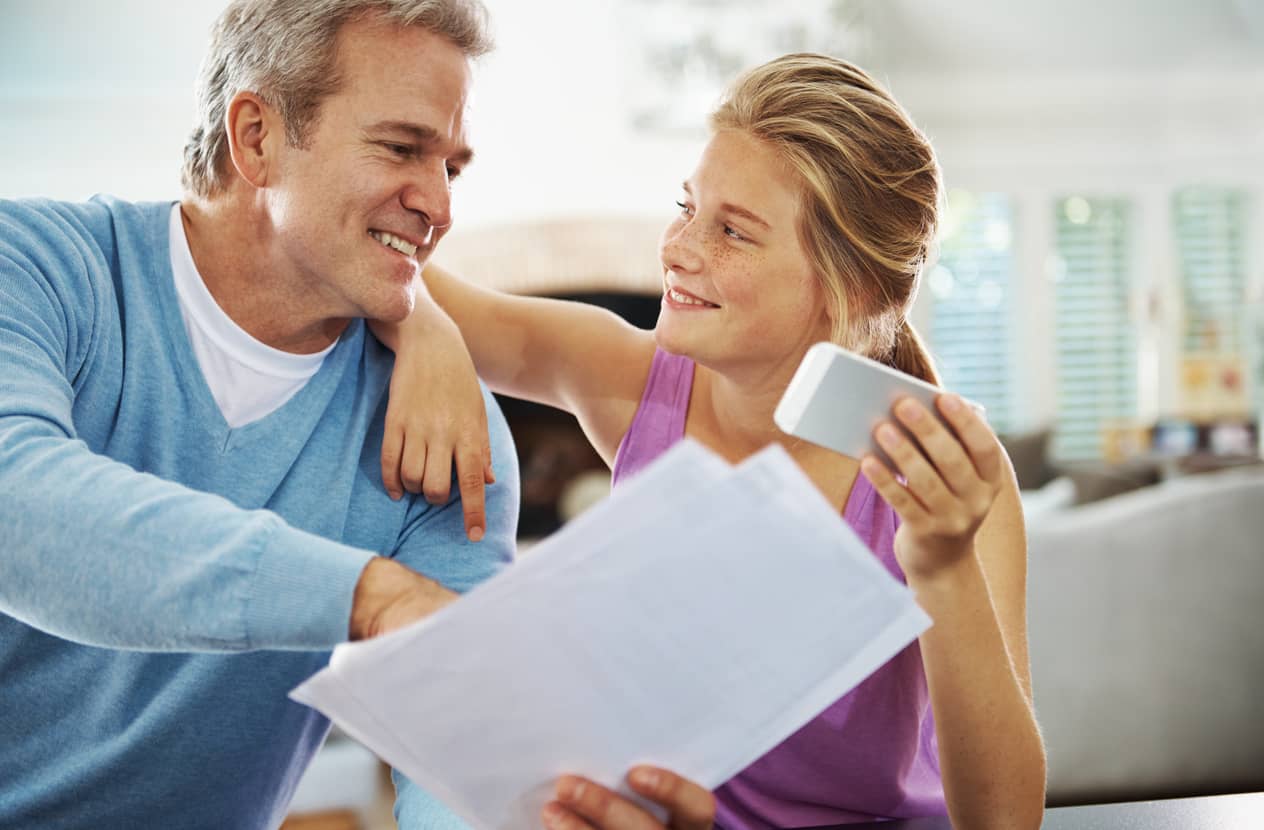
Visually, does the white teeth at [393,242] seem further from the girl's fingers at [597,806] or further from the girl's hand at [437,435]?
the girl's fingers at [597,806]

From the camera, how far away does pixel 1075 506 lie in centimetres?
371

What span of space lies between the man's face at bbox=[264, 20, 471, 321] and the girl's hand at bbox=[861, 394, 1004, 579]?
0.51 metres

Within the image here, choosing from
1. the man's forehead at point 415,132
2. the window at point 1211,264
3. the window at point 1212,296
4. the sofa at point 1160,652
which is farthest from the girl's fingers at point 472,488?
the window at point 1211,264

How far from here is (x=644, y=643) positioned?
1.79 ft

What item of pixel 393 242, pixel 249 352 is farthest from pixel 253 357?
pixel 393 242

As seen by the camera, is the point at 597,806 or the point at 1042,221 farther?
the point at 1042,221

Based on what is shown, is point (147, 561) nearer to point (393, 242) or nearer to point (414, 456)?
point (414, 456)

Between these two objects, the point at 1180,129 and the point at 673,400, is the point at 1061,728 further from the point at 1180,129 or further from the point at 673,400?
the point at 1180,129

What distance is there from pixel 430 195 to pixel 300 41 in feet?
0.56

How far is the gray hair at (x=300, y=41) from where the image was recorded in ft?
3.22

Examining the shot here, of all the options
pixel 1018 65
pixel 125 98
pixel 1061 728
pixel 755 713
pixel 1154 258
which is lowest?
pixel 1061 728

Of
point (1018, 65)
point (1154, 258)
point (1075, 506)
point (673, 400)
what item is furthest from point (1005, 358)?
point (673, 400)

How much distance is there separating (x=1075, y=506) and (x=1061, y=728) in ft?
6.74

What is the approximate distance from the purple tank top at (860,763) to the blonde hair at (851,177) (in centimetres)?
19
